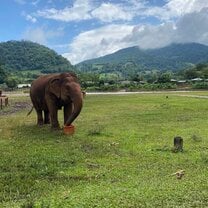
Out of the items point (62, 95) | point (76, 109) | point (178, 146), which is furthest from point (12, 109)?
point (178, 146)

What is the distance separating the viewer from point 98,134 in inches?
780

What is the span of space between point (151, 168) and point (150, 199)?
3581 mm

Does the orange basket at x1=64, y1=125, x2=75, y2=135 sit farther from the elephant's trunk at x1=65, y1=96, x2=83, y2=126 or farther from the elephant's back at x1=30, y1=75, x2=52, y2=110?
the elephant's back at x1=30, y1=75, x2=52, y2=110

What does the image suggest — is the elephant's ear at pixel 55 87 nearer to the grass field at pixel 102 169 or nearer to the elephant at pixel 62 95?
the elephant at pixel 62 95

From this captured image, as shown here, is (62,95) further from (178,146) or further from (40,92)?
(178,146)

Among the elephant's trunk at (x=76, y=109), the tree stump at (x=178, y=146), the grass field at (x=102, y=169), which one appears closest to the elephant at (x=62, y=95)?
the elephant's trunk at (x=76, y=109)

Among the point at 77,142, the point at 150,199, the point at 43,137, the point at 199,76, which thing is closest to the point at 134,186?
the point at 150,199

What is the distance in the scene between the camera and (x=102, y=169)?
12.5 m

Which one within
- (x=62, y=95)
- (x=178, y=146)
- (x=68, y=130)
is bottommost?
(x=178, y=146)

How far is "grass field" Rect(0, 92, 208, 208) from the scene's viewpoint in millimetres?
9183

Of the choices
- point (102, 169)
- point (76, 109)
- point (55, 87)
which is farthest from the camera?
point (55, 87)

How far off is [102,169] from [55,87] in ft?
30.4

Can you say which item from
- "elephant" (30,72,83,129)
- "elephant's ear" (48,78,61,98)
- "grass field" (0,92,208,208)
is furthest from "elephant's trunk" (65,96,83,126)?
"elephant's ear" (48,78,61,98)

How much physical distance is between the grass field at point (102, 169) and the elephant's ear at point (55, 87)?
192 cm
